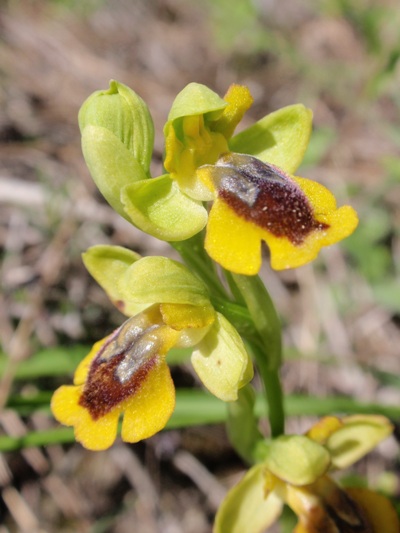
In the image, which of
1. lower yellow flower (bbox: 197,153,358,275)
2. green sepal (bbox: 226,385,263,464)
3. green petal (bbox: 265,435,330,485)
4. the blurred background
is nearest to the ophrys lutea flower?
lower yellow flower (bbox: 197,153,358,275)

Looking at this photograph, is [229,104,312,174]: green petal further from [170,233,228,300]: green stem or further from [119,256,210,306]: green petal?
[119,256,210,306]: green petal

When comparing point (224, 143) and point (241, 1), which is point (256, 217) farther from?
point (241, 1)

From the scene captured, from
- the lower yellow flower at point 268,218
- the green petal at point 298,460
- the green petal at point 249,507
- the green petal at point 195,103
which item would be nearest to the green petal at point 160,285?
the lower yellow flower at point 268,218

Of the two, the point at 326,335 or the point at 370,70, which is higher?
the point at 370,70

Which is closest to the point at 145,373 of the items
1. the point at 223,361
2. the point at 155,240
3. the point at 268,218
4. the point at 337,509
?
the point at 223,361

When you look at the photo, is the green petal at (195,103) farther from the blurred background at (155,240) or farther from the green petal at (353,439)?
the blurred background at (155,240)

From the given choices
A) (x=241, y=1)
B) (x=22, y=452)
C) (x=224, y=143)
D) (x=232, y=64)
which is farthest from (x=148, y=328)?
(x=241, y=1)
